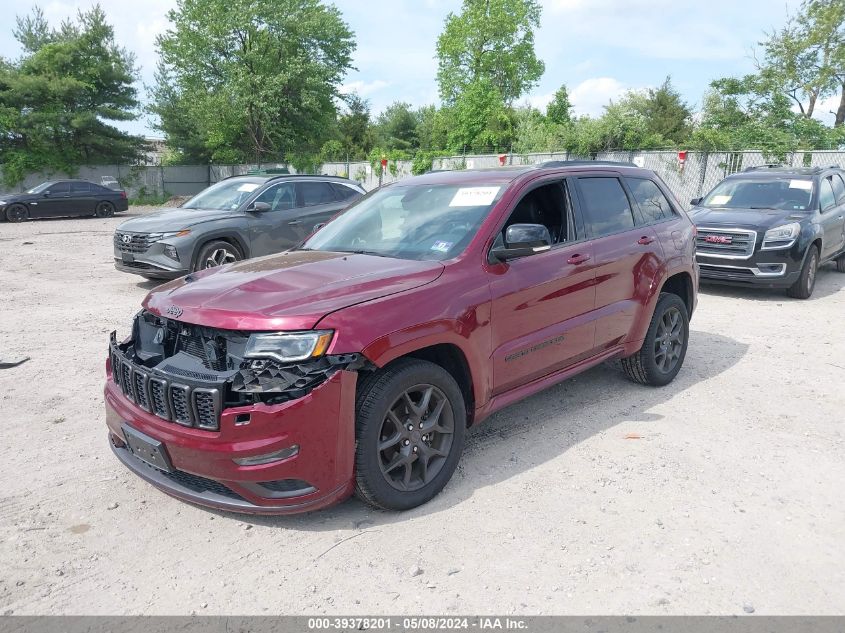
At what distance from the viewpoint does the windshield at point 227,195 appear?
32.2 feet

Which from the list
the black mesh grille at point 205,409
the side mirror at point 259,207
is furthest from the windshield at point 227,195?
the black mesh grille at point 205,409

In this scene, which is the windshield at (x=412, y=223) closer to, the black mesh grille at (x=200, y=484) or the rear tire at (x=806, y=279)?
the black mesh grille at (x=200, y=484)

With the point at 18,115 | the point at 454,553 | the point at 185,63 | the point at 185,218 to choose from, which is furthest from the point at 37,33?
the point at 454,553

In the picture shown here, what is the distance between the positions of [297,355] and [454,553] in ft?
3.98

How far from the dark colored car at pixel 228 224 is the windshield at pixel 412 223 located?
3810 millimetres

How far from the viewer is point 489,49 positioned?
54.6m

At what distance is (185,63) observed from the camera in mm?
38594

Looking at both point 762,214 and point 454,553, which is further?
point 762,214

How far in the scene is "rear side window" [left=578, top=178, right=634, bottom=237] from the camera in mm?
4707

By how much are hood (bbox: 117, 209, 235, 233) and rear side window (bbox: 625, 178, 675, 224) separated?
615cm

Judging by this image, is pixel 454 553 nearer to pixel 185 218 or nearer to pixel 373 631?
pixel 373 631

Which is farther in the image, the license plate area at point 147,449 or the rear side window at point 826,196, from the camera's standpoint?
the rear side window at point 826,196

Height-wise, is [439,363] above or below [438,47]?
below

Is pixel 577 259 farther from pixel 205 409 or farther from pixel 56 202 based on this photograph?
pixel 56 202
